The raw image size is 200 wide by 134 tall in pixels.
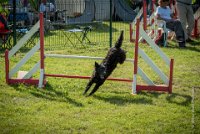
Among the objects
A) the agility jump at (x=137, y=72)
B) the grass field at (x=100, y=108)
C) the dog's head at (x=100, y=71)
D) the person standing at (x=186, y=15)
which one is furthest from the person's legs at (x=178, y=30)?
the dog's head at (x=100, y=71)

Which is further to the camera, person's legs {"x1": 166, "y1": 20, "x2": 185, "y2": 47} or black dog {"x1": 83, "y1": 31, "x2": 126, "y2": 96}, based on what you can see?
person's legs {"x1": 166, "y1": 20, "x2": 185, "y2": 47}

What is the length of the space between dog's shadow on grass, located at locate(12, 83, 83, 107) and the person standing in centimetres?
682

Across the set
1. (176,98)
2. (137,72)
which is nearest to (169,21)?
(137,72)

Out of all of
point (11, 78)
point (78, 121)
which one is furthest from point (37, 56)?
point (78, 121)

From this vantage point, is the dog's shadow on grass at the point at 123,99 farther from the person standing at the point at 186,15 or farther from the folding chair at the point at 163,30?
the person standing at the point at 186,15

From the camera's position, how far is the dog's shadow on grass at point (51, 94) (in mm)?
6590

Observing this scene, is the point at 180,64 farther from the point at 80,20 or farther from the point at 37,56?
the point at 80,20

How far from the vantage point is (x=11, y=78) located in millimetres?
7660

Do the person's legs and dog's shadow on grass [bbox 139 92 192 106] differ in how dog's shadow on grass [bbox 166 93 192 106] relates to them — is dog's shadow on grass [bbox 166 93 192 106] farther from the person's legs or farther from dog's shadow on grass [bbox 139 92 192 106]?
the person's legs

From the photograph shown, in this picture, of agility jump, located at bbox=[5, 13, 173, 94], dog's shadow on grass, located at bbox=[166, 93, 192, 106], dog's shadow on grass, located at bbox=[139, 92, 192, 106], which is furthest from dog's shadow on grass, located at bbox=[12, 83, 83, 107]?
dog's shadow on grass, located at bbox=[166, 93, 192, 106]

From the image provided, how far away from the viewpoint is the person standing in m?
12.9

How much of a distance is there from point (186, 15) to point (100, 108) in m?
7.76

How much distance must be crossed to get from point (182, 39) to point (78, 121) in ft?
24.1

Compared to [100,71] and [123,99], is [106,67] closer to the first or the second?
[100,71]
